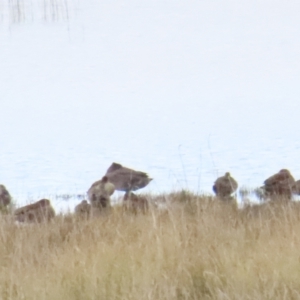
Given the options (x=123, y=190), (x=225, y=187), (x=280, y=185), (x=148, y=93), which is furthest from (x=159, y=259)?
(x=148, y=93)

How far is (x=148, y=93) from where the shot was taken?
11.6 m

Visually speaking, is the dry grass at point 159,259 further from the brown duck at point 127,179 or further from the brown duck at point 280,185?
the brown duck at point 127,179

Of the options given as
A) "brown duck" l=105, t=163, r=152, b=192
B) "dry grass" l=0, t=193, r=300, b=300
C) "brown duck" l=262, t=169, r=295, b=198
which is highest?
"brown duck" l=105, t=163, r=152, b=192

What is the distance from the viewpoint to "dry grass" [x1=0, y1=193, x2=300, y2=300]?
11.3ft

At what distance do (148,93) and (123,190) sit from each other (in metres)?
5.73

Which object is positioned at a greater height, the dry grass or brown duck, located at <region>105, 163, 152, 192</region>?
brown duck, located at <region>105, 163, 152, 192</region>

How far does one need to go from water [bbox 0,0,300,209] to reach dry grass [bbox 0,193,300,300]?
1.57 m

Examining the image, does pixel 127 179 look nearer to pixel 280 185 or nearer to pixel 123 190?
pixel 123 190

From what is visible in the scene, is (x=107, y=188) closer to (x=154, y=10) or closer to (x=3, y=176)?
(x=3, y=176)

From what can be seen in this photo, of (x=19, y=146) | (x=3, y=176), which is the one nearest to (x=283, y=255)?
(x=3, y=176)

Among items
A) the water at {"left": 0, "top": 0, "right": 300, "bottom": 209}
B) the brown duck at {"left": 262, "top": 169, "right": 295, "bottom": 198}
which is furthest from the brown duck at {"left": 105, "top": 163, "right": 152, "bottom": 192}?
the brown duck at {"left": 262, "top": 169, "right": 295, "bottom": 198}

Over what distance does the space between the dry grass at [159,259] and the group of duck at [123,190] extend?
20.3 inches

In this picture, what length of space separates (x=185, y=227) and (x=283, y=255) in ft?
2.06

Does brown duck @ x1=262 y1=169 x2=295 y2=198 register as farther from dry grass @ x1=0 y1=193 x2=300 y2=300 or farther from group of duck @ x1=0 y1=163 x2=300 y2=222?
dry grass @ x1=0 y1=193 x2=300 y2=300
